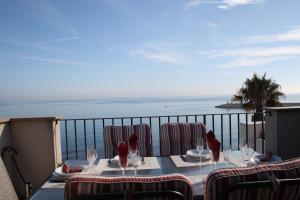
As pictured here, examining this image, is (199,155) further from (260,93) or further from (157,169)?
(260,93)

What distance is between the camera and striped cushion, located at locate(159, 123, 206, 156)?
3090mm

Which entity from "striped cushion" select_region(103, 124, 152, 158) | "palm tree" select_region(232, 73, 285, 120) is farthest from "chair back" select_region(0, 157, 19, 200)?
"palm tree" select_region(232, 73, 285, 120)

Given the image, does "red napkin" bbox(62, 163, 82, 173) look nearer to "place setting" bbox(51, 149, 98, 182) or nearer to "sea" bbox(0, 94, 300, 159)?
"place setting" bbox(51, 149, 98, 182)

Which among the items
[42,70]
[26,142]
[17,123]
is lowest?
[26,142]

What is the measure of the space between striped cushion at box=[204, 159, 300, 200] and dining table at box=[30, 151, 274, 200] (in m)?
0.59

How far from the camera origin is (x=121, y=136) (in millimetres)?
3023

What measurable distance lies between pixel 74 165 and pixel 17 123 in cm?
190

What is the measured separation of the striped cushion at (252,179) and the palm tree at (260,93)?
1360 cm

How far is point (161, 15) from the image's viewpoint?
6809 millimetres

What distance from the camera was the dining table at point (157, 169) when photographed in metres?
1.81

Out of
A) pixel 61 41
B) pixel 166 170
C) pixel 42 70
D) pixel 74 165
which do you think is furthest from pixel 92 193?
pixel 42 70

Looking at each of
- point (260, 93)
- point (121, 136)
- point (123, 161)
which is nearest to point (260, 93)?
point (260, 93)

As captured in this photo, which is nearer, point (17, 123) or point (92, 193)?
point (92, 193)

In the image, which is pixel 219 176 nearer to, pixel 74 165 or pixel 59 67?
pixel 74 165
